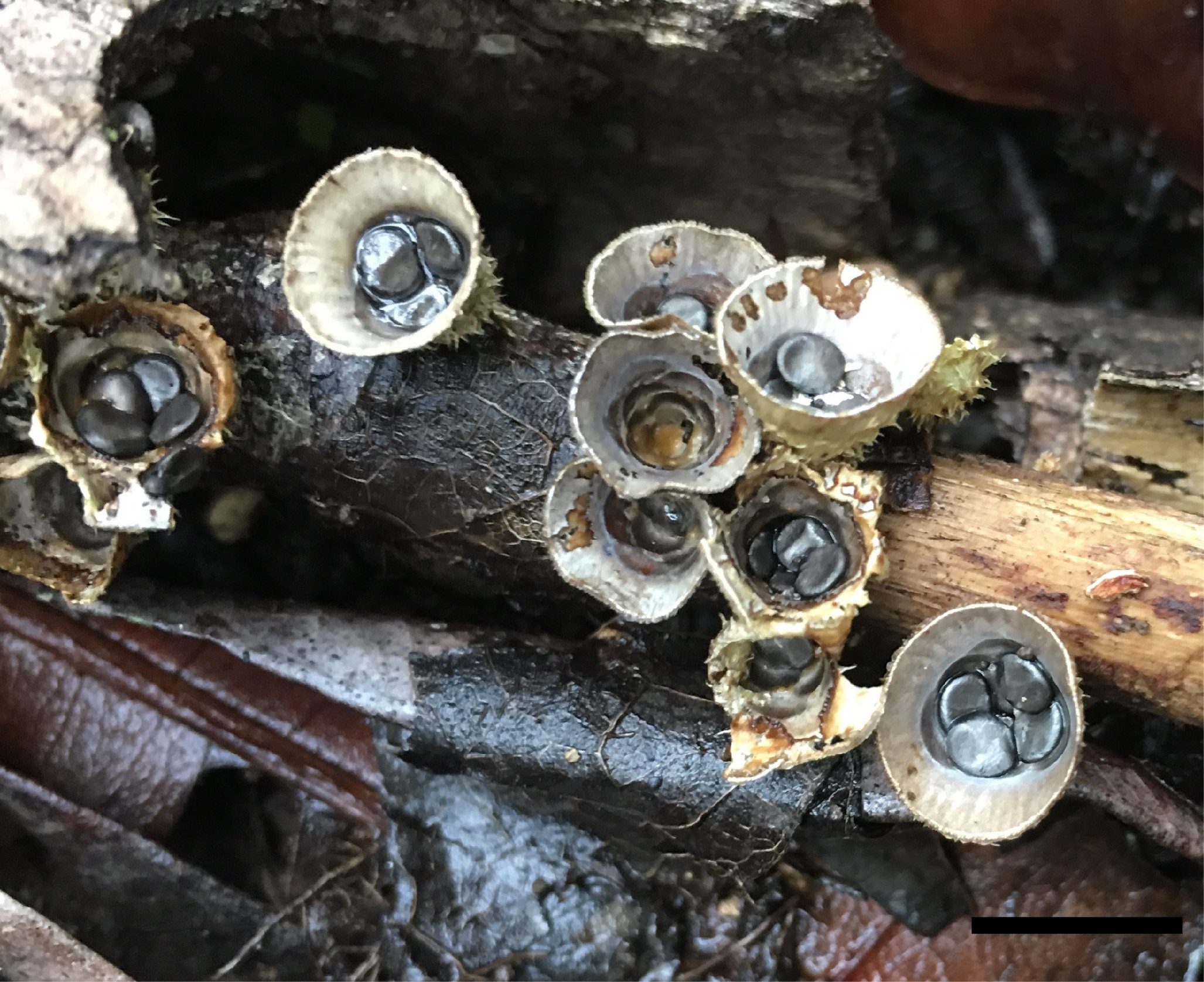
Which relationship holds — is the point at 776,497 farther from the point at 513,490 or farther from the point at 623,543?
the point at 513,490

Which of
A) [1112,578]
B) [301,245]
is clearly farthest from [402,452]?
[1112,578]

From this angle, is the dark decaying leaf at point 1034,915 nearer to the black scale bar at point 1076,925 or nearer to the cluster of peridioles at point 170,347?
the black scale bar at point 1076,925

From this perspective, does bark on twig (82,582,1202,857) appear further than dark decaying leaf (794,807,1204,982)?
No

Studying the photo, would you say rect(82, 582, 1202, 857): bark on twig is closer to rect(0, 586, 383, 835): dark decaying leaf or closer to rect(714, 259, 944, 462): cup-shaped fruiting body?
rect(0, 586, 383, 835): dark decaying leaf

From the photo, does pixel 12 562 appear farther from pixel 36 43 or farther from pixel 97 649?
pixel 36 43

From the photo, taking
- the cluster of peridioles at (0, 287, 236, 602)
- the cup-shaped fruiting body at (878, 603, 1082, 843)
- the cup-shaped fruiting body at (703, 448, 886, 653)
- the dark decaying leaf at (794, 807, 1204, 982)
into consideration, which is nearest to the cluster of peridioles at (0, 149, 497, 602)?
the cluster of peridioles at (0, 287, 236, 602)

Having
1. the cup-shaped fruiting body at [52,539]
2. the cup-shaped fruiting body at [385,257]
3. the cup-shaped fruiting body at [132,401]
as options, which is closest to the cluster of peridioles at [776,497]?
the cup-shaped fruiting body at [385,257]

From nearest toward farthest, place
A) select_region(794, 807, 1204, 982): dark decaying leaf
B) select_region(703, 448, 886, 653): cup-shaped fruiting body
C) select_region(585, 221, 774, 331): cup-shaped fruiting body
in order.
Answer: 1. select_region(703, 448, 886, 653): cup-shaped fruiting body
2. select_region(585, 221, 774, 331): cup-shaped fruiting body
3. select_region(794, 807, 1204, 982): dark decaying leaf
